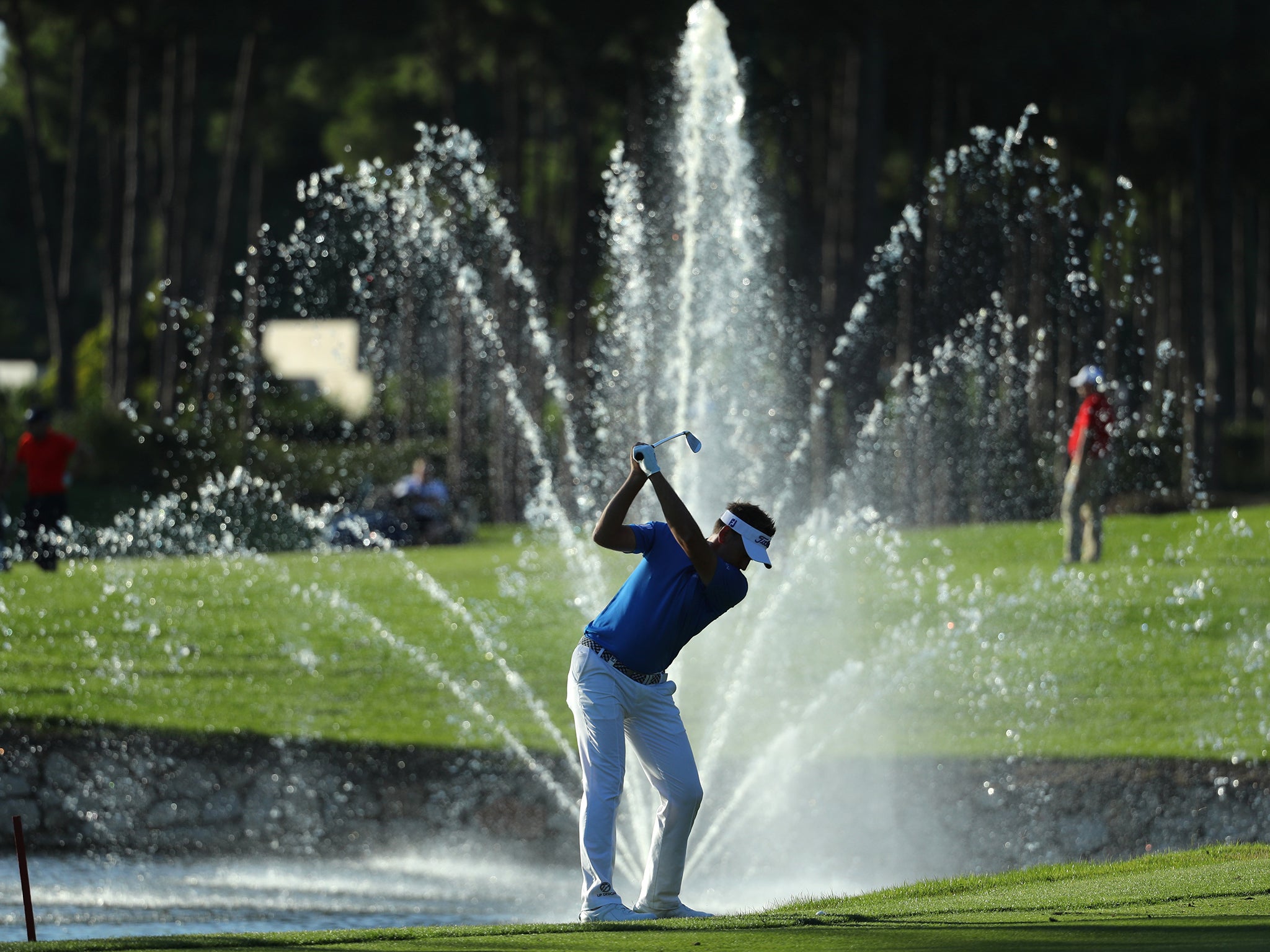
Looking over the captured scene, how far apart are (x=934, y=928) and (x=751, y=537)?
171 cm

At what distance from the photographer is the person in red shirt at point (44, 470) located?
1659 cm

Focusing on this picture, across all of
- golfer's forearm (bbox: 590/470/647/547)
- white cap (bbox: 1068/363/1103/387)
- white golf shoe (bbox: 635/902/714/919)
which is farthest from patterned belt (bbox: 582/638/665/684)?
white cap (bbox: 1068/363/1103/387)

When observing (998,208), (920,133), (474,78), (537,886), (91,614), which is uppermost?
(474,78)

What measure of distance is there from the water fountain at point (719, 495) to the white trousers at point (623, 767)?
2495 millimetres

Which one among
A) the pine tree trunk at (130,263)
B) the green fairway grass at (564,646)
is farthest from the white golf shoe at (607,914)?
the pine tree trunk at (130,263)

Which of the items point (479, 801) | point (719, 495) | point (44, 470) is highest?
point (44, 470)

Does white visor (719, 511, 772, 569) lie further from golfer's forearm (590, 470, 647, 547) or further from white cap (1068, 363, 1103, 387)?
white cap (1068, 363, 1103, 387)

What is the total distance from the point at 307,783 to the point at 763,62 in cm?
2702

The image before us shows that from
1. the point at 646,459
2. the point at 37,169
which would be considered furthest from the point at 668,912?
the point at 37,169

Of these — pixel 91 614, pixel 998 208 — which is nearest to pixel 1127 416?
pixel 998 208

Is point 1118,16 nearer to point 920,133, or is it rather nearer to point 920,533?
point 920,133

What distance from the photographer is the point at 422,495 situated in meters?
A: 24.2

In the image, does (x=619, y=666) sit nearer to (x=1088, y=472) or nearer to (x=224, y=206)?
(x=1088, y=472)

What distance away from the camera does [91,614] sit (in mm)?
16250
